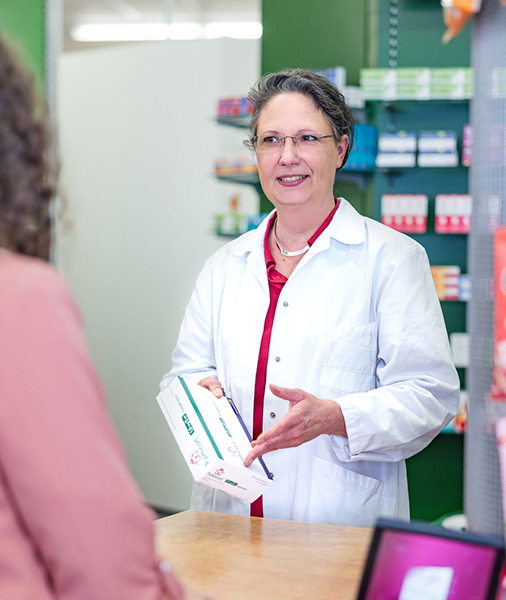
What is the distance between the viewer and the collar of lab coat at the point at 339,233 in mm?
2223

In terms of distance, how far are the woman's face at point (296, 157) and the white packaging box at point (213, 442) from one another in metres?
0.70

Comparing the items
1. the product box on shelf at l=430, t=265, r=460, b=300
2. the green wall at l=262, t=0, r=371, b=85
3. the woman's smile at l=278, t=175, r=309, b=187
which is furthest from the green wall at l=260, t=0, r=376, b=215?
the woman's smile at l=278, t=175, r=309, b=187

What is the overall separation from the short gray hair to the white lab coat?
28 centimetres

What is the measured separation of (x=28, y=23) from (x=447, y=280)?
2.88m

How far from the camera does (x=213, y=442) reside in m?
1.71

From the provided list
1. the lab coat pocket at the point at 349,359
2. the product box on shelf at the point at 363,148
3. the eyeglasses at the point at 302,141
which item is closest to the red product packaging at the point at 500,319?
the lab coat pocket at the point at 349,359

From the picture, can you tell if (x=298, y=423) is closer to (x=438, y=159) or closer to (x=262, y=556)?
(x=262, y=556)

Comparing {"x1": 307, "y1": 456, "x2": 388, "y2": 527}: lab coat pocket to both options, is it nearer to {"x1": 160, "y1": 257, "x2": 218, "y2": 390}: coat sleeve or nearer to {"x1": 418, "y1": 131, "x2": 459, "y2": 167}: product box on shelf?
{"x1": 160, "y1": 257, "x2": 218, "y2": 390}: coat sleeve

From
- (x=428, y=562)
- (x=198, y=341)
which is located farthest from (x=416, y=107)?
(x=428, y=562)

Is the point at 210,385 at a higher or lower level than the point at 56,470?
lower

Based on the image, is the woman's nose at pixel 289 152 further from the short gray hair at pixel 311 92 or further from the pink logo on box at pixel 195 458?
the pink logo on box at pixel 195 458

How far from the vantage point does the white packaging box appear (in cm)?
168

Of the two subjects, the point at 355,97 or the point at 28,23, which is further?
the point at 355,97

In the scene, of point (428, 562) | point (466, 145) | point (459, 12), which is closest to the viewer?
point (428, 562)
